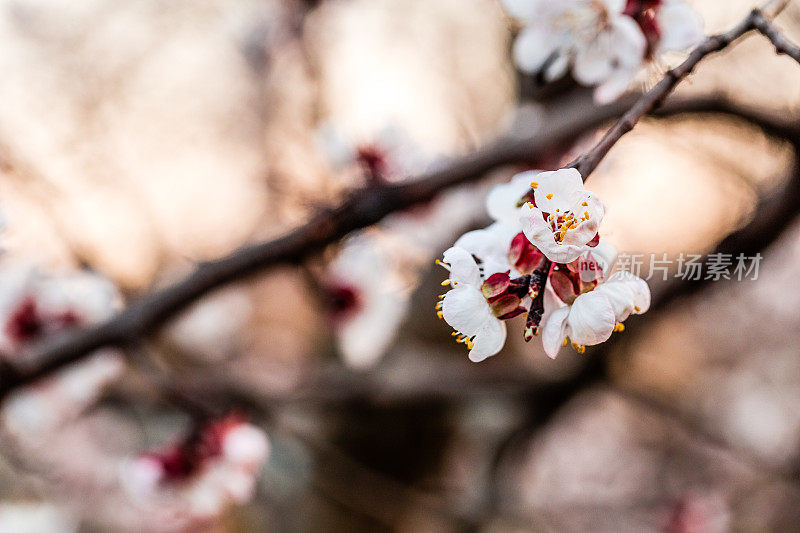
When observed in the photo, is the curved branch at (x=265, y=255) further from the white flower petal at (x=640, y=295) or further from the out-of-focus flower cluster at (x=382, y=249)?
the white flower petal at (x=640, y=295)

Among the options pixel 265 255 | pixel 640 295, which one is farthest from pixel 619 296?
pixel 265 255

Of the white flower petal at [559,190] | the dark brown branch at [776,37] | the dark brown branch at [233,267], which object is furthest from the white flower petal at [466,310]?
the dark brown branch at [233,267]

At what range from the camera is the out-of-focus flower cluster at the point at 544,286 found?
0.48 meters

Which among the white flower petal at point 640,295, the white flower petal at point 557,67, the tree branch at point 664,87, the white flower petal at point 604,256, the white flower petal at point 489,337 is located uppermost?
the white flower petal at point 557,67

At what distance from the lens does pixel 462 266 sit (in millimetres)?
508

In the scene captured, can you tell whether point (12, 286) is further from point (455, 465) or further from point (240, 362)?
point (455, 465)

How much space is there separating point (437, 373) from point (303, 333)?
1.87 metres

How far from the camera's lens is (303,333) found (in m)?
3.70

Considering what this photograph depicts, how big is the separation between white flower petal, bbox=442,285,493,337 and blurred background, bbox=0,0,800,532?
76 cm

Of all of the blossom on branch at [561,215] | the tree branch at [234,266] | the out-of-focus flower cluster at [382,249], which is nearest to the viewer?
the blossom on branch at [561,215]

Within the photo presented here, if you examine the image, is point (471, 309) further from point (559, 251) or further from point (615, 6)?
point (615, 6)

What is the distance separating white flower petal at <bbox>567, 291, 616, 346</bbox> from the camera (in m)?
0.48

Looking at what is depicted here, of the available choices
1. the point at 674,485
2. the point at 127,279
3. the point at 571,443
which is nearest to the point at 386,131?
the point at 127,279

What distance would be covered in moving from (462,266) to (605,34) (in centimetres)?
49
